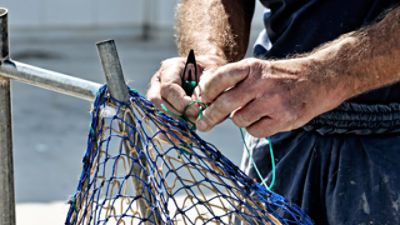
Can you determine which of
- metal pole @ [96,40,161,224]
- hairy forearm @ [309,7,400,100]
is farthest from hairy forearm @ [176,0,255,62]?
metal pole @ [96,40,161,224]

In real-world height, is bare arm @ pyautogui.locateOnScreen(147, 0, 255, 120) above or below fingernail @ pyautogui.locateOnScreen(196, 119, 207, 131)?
above

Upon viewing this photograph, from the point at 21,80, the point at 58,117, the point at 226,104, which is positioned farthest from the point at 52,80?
the point at 58,117

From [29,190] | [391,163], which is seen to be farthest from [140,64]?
[391,163]

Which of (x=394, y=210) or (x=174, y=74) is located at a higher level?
(x=174, y=74)

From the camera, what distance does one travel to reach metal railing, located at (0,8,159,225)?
942mm

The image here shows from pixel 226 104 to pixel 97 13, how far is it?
553cm

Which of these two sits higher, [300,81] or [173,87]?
Answer: [173,87]

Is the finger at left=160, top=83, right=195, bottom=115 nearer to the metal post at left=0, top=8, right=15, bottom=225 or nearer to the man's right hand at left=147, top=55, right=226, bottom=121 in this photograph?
the man's right hand at left=147, top=55, right=226, bottom=121

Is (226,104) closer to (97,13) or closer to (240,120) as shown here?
(240,120)

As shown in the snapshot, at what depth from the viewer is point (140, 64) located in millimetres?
5730

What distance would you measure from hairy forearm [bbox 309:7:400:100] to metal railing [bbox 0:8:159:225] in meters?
0.40

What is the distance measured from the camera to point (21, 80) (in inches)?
40.5

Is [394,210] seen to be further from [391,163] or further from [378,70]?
[378,70]

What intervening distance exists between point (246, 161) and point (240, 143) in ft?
8.39
